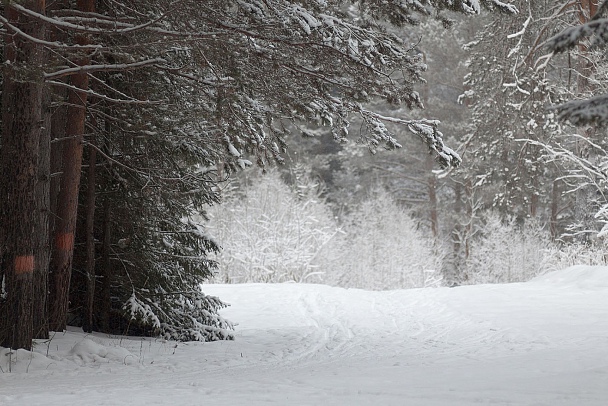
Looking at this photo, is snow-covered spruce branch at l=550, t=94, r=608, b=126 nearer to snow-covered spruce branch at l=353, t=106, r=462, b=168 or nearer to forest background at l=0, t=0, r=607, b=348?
forest background at l=0, t=0, r=607, b=348

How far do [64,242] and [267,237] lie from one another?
1620 cm

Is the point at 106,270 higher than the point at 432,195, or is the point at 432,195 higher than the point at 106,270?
the point at 432,195

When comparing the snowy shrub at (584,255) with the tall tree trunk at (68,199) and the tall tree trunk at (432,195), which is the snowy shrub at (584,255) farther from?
the tall tree trunk at (68,199)

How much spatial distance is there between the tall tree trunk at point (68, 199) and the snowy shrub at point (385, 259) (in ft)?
60.0

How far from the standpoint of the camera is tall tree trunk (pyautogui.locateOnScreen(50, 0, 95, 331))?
7.36 meters

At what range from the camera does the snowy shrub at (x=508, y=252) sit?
25266 millimetres

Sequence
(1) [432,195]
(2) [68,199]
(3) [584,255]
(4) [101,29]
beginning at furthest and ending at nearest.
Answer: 1. (1) [432,195]
2. (3) [584,255]
3. (2) [68,199]
4. (4) [101,29]

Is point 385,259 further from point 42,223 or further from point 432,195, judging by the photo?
point 42,223

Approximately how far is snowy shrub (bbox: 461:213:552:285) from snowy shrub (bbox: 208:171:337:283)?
21.6 feet

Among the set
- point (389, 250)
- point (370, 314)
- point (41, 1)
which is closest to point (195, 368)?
point (41, 1)

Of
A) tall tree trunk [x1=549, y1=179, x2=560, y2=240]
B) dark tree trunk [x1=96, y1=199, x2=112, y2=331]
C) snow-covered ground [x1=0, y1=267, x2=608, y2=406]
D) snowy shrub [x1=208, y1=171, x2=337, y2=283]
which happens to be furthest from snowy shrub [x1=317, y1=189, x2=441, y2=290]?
dark tree trunk [x1=96, y1=199, x2=112, y2=331]

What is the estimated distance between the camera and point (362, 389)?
504cm

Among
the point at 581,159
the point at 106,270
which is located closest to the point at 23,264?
the point at 106,270

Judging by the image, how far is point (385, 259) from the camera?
26.9m
